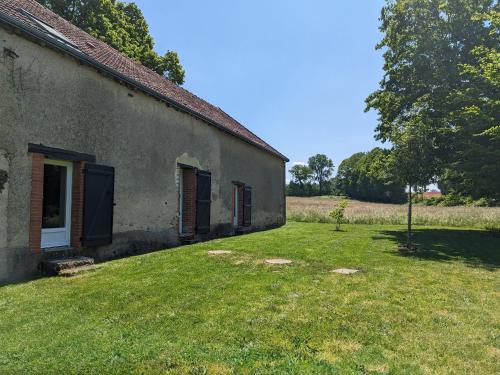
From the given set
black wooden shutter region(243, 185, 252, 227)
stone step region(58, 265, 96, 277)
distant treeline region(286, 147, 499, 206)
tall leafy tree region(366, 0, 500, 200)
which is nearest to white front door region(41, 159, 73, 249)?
stone step region(58, 265, 96, 277)

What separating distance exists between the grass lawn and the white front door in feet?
3.59

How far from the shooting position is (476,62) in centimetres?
1505

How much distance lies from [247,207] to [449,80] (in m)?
9.59

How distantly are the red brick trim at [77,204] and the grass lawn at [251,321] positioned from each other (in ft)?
2.89

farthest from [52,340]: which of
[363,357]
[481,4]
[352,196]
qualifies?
[352,196]

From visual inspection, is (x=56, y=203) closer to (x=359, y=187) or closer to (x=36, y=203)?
(x=36, y=203)

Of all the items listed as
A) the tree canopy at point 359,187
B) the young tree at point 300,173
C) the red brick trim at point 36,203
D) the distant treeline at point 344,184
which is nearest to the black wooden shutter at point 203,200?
the red brick trim at point 36,203

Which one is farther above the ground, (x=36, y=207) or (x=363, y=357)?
(x=36, y=207)

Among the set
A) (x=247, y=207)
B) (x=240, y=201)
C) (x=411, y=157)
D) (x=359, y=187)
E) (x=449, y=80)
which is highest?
(x=449, y=80)

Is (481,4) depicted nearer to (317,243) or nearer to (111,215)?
(317,243)

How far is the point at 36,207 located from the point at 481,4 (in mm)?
17372

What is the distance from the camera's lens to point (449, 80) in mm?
15117

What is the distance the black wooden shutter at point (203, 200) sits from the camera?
38.7 ft

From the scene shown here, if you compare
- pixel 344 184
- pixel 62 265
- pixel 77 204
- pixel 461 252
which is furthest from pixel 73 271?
pixel 344 184
